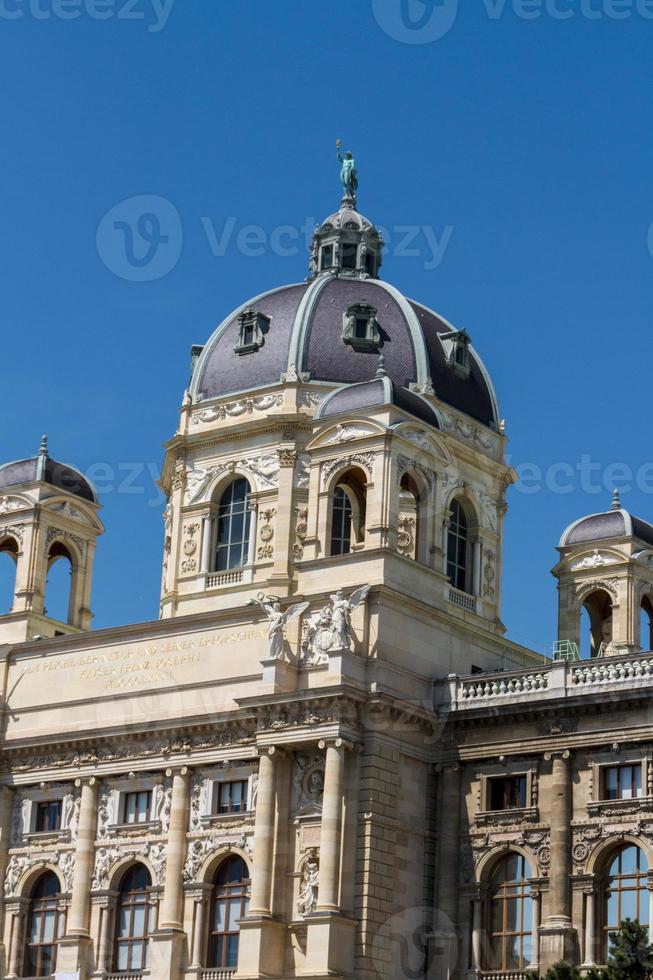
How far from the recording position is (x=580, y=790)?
51312 mm

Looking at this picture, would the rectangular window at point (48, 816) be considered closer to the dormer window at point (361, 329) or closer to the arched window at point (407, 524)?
the arched window at point (407, 524)

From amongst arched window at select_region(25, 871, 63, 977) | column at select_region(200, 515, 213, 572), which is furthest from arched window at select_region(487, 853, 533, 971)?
column at select_region(200, 515, 213, 572)

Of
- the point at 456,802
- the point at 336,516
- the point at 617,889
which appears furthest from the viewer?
the point at 336,516

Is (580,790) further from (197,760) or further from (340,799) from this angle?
(197,760)

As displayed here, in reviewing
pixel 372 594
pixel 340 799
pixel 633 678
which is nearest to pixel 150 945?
pixel 340 799

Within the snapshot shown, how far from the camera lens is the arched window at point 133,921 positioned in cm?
5553

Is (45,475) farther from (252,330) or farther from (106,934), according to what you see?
(106,934)

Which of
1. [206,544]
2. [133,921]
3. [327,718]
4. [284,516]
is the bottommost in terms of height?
[133,921]

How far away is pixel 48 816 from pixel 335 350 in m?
18.2

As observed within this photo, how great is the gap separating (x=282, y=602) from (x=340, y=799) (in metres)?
6.23

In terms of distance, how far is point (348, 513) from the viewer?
62.7m

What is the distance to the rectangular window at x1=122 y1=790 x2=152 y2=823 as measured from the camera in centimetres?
5659

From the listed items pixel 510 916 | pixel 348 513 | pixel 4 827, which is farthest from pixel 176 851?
pixel 348 513

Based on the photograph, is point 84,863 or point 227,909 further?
point 84,863
